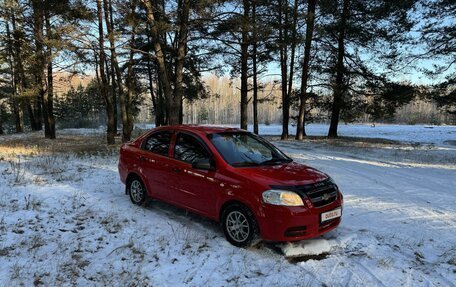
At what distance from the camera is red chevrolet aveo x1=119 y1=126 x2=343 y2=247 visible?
5031 millimetres

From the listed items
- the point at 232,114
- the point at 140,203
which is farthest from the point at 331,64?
the point at 232,114

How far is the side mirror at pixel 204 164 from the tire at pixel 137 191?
193cm

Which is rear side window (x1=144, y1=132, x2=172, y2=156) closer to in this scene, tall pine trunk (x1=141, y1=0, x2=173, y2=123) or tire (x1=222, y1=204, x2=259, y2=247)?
tire (x1=222, y1=204, x2=259, y2=247)

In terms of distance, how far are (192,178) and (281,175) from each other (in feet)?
4.99

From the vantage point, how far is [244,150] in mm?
6273

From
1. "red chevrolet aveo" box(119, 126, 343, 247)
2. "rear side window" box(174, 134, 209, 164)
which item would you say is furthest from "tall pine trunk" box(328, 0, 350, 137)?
"rear side window" box(174, 134, 209, 164)

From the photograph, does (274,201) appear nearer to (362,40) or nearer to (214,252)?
(214,252)

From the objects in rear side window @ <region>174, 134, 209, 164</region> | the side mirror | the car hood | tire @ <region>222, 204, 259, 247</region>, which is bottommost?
tire @ <region>222, 204, 259, 247</region>

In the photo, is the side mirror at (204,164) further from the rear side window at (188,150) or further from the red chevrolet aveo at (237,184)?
the rear side window at (188,150)

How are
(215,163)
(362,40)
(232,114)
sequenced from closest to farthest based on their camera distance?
(215,163) < (362,40) < (232,114)

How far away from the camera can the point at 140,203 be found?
731 cm

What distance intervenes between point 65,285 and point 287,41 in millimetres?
13054

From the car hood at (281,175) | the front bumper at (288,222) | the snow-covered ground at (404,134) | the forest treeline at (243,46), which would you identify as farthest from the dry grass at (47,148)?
the snow-covered ground at (404,134)

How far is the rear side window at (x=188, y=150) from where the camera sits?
20.0ft
